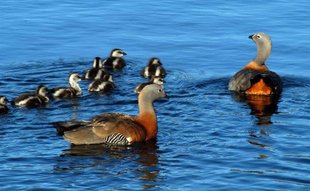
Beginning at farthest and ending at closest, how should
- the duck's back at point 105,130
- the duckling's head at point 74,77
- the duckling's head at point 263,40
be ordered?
the duckling's head at point 263,40
the duckling's head at point 74,77
the duck's back at point 105,130

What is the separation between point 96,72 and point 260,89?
3.17 metres

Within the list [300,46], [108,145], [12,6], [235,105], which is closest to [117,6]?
[12,6]

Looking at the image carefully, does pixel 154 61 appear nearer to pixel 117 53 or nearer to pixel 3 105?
pixel 117 53

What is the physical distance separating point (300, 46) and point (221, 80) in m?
3.02

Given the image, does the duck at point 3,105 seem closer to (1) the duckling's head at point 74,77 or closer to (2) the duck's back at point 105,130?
(1) the duckling's head at point 74,77

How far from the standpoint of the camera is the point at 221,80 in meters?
19.6

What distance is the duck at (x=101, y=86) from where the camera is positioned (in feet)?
60.7

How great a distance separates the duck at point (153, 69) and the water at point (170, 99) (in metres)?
0.23

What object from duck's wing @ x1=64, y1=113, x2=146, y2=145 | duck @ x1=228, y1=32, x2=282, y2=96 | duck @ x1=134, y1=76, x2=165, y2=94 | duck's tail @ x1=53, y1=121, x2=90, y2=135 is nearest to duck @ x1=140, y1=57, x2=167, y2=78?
duck @ x1=134, y1=76, x2=165, y2=94

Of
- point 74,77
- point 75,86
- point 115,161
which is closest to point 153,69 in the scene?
point 74,77

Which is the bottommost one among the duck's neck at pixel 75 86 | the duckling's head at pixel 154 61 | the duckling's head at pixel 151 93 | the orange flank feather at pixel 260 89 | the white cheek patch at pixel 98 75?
the duckling's head at pixel 151 93

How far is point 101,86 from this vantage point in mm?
18469

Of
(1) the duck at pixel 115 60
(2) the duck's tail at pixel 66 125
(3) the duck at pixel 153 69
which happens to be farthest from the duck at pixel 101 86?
(2) the duck's tail at pixel 66 125

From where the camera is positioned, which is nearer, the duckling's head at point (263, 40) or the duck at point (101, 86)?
the duck at point (101, 86)
